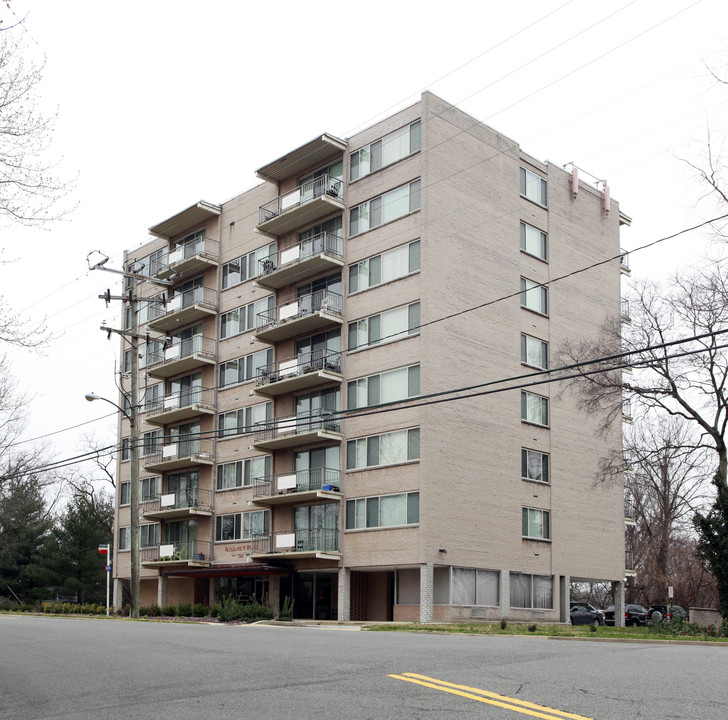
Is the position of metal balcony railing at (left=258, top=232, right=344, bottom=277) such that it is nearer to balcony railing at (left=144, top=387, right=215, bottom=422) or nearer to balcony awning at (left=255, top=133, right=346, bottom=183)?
balcony awning at (left=255, top=133, right=346, bottom=183)

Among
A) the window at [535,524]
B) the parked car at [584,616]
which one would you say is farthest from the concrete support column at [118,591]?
the window at [535,524]

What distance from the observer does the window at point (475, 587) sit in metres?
37.7

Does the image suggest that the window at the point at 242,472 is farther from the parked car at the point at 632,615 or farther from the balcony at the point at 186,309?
the parked car at the point at 632,615

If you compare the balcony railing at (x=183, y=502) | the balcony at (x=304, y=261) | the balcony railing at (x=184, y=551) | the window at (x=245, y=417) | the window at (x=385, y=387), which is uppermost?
the balcony at (x=304, y=261)

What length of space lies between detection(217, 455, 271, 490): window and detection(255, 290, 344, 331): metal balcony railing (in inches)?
260

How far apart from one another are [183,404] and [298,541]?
13934 millimetres

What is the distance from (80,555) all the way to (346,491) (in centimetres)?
3042

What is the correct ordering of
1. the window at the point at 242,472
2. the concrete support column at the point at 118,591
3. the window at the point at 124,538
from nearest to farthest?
the window at the point at 242,472 → the concrete support column at the point at 118,591 → the window at the point at 124,538

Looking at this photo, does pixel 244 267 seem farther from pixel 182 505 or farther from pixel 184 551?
pixel 184 551

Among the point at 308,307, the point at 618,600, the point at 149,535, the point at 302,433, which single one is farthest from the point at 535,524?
the point at 149,535

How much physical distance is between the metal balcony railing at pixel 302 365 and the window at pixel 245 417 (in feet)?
4.37

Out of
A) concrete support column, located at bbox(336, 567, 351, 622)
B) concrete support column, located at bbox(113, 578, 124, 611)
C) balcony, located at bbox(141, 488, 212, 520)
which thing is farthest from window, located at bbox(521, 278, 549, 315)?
concrete support column, located at bbox(113, 578, 124, 611)

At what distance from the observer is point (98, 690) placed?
1135 centimetres

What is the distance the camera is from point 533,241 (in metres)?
44.7
